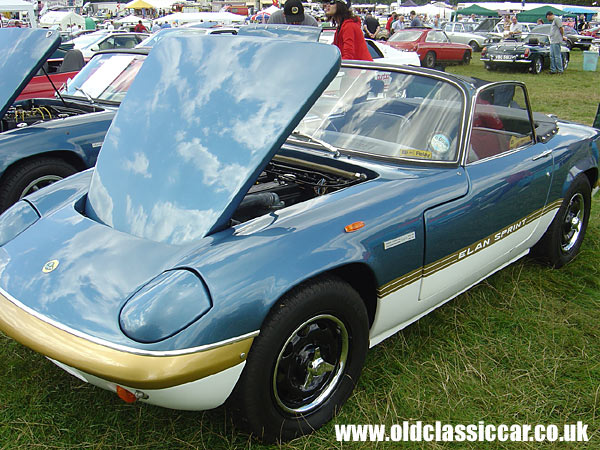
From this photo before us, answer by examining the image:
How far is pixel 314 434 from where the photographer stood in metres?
2.15

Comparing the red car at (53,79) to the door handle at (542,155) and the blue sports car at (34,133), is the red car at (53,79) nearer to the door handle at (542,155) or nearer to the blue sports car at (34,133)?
the blue sports car at (34,133)

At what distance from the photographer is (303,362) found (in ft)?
6.80

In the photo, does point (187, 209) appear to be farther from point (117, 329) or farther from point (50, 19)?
point (50, 19)

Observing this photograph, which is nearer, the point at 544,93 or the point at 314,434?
the point at 314,434

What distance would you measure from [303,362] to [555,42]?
1648 cm

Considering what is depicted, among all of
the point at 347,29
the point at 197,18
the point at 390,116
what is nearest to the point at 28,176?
the point at 390,116

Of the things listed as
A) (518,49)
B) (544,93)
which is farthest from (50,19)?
(544,93)

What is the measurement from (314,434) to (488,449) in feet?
2.34

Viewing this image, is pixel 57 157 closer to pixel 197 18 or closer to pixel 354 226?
pixel 354 226

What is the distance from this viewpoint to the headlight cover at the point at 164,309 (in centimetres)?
169

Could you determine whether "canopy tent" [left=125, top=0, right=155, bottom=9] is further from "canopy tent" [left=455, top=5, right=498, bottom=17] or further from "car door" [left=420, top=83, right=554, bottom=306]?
"car door" [left=420, top=83, right=554, bottom=306]

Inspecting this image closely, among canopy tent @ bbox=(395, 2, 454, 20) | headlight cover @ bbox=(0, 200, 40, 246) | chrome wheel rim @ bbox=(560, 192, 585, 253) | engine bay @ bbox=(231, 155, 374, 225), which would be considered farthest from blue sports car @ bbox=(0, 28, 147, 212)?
canopy tent @ bbox=(395, 2, 454, 20)

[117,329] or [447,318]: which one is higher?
[117,329]

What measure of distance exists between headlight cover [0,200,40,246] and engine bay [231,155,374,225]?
947mm
